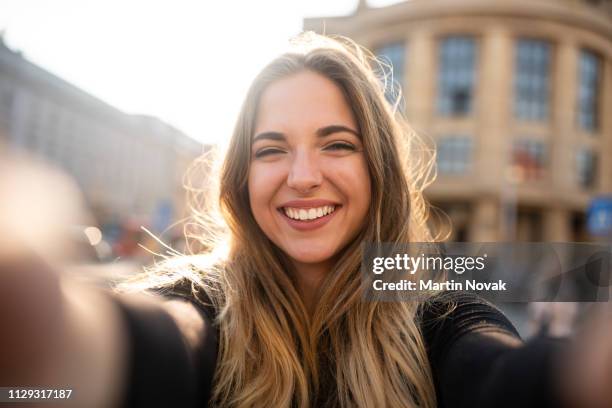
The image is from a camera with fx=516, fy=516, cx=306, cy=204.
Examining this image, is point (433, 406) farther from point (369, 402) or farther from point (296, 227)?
point (296, 227)

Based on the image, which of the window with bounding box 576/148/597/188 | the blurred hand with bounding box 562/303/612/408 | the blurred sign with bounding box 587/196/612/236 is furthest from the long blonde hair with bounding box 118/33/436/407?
the window with bounding box 576/148/597/188

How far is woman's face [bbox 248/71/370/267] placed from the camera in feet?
4.45

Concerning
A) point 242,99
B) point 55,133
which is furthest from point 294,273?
point 55,133

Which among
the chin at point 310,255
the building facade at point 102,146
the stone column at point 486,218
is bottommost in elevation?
the chin at point 310,255

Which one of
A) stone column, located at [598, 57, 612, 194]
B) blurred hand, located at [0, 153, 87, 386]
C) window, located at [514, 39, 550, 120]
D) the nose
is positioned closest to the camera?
blurred hand, located at [0, 153, 87, 386]

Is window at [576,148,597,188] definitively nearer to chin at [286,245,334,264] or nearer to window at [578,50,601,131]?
window at [578,50,601,131]

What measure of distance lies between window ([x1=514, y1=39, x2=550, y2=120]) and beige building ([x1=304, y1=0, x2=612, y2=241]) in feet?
0.16

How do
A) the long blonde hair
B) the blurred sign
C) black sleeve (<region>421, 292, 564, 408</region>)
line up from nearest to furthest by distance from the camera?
1. black sleeve (<region>421, 292, 564, 408</region>)
2. the long blonde hair
3. the blurred sign

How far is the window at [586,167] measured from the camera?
83.8 feet

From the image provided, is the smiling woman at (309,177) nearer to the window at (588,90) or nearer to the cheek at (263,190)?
the cheek at (263,190)

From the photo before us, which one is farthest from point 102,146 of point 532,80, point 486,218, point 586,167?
point 586,167

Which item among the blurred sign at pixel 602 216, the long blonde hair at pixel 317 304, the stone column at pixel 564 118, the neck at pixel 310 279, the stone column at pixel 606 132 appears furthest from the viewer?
the stone column at pixel 606 132

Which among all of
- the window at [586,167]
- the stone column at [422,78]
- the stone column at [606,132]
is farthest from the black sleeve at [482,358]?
the stone column at [606,132]

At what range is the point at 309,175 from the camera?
133 centimetres
